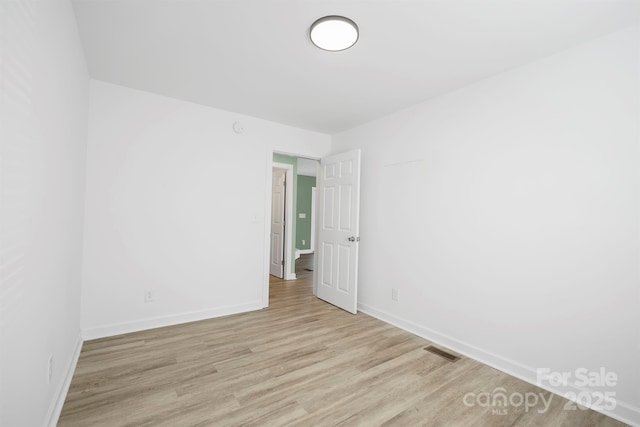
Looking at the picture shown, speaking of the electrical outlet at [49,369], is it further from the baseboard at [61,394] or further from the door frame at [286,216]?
the door frame at [286,216]

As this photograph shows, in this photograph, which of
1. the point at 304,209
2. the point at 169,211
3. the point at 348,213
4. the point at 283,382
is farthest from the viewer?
the point at 304,209

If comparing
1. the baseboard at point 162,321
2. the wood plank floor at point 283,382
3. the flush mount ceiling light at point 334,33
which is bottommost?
the wood plank floor at point 283,382

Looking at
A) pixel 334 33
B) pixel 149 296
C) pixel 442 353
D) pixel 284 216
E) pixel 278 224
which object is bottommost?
pixel 442 353

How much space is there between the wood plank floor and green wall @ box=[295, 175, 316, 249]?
4.75 metres

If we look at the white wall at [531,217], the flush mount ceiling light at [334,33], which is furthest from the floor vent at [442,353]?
the flush mount ceiling light at [334,33]

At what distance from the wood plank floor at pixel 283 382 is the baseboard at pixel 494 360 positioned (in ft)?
0.22

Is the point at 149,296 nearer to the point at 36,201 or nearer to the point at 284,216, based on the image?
the point at 36,201

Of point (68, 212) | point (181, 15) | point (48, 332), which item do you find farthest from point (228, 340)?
point (181, 15)

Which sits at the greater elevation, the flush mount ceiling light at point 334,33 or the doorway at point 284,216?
the flush mount ceiling light at point 334,33

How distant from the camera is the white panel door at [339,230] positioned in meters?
3.67

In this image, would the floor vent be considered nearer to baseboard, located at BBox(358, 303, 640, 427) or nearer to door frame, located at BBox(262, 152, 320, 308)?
baseboard, located at BBox(358, 303, 640, 427)

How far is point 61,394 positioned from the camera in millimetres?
1812

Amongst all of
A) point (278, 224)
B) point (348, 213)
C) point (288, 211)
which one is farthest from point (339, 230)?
point (278, 224)

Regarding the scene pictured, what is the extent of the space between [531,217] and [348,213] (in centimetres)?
199
